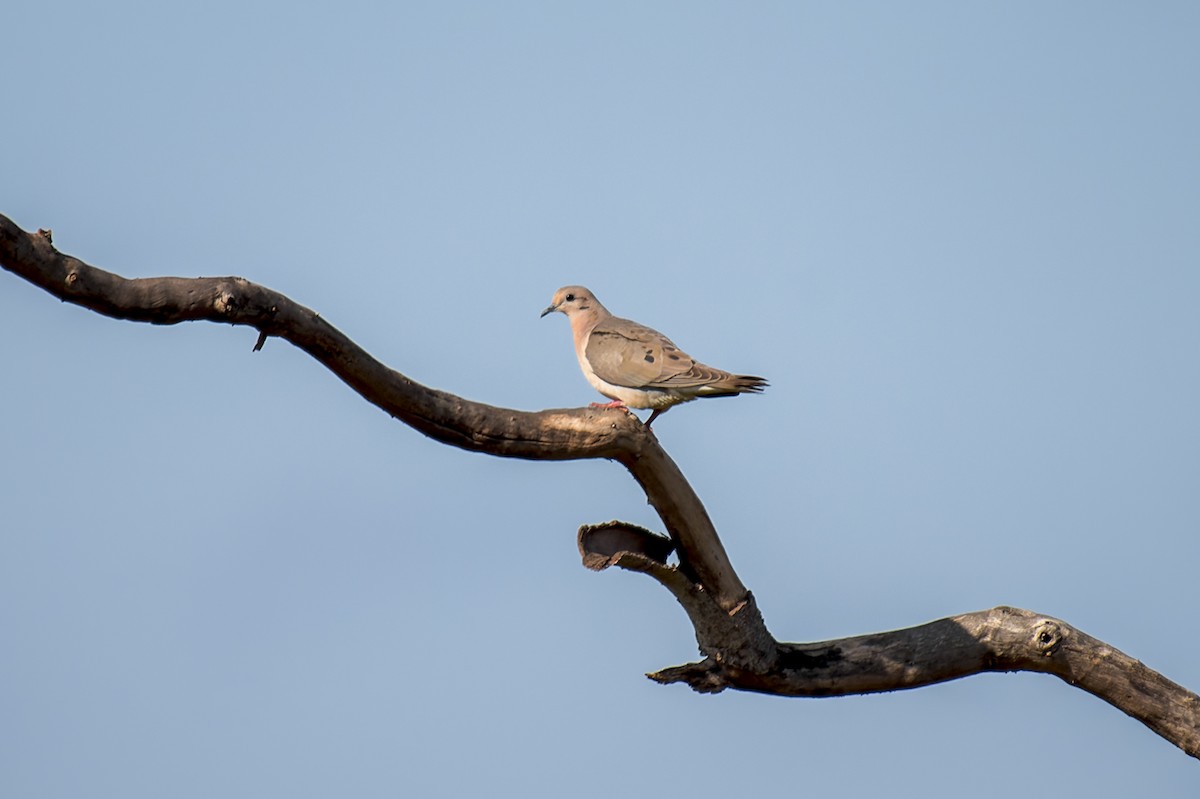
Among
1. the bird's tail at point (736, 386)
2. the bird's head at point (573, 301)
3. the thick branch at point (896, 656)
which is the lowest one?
the thick branch at point (896, 656)

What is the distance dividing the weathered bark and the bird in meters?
1.01

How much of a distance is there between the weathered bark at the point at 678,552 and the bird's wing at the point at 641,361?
4.28 ft

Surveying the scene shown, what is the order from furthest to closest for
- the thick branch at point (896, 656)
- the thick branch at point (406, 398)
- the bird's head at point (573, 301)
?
1. the bird's head at point (573, 301)
2. the thick branch at point (896, 656)
3. the thick branch at point (406, 398)

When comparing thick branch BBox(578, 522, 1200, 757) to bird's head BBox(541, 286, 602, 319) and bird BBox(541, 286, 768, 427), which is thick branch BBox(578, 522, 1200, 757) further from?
bird's head BBox(541, 286, 602, 319)

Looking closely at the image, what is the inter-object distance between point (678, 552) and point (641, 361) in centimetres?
163

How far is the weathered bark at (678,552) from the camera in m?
5.59

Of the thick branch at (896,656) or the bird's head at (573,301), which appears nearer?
the thick branch at (896,656)

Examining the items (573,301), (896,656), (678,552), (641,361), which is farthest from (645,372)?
(896,656)

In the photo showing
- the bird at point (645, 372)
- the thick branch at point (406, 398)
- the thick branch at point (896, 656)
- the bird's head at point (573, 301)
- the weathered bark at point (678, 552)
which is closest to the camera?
the thick branch at point (406, 398)

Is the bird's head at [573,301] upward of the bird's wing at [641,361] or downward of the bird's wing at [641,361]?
upward

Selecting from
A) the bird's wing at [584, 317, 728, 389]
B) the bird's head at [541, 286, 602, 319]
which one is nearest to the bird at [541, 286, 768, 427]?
the bird's wing at [584, 317, 728, 389]

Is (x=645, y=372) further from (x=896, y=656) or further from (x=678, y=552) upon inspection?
(x=896, y=656)

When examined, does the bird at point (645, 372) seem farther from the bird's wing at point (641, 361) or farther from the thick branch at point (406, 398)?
the thick branch at point (406, 398)

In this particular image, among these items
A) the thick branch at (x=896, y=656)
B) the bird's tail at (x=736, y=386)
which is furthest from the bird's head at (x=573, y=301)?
the thick branch at (x=896, y=656)
